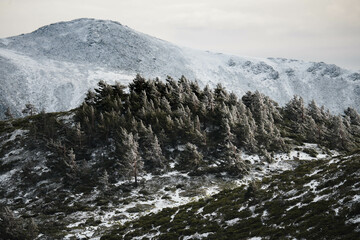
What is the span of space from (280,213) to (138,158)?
112 feet

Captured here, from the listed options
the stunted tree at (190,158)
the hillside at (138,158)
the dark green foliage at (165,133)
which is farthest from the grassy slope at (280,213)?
the dark green foliage at (165,133)

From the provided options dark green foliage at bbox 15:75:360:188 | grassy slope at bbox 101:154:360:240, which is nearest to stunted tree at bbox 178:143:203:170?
dark green foliage at bbox 15:75:360:188

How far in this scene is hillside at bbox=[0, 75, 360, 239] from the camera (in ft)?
127

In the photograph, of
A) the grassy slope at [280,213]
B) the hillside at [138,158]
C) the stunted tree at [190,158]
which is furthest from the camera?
the stunted tree at [190,158]

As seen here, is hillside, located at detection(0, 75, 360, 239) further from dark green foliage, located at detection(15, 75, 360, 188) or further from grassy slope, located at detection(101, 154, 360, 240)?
grassy slope, located at detection(101, 154, 360, 240)

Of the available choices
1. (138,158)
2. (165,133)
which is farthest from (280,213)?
(165,133)

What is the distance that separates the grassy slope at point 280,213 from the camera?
17484 mm

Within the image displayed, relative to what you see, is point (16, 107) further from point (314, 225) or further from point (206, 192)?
point (314, 225)

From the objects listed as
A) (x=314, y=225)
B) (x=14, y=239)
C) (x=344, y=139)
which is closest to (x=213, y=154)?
(x=344, y=139)

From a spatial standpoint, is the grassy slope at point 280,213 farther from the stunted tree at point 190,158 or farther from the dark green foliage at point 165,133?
the dark green foliage at point 165,133

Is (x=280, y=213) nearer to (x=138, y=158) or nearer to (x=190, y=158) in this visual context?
(x=138, y=158)

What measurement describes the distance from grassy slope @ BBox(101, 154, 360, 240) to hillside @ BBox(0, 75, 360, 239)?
67cm

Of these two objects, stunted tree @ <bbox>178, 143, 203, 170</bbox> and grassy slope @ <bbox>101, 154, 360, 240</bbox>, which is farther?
stunted tree @ <bbox>178, 143, 203, 170</bbox>

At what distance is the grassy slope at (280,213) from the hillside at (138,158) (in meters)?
0.67
